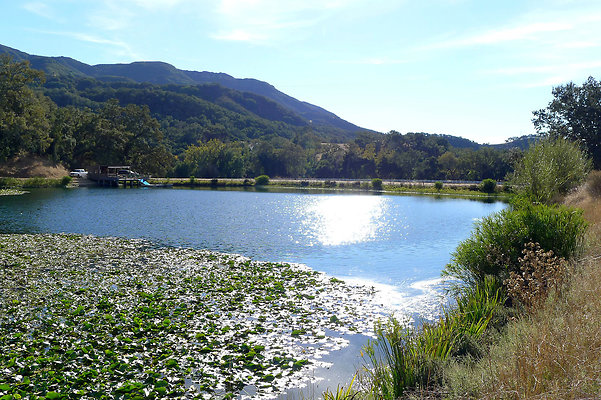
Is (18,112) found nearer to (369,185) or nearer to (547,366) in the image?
(369,185)

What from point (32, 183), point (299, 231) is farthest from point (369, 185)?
point (32, 183)

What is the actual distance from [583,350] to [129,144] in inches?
4167

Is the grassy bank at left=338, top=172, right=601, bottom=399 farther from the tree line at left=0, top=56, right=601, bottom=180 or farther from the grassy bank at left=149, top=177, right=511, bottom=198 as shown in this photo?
the grassy bank at left=149, top=177, right=511, bottom=198

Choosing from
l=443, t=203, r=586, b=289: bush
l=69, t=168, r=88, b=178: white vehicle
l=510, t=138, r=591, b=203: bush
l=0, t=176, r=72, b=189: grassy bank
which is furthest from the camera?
l=69, t=168, r=88, b=178: white vehicle

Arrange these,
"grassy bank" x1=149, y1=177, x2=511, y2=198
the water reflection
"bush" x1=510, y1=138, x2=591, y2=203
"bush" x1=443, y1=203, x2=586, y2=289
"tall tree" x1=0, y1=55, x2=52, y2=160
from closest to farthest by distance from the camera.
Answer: "bush" x1=443, y1=203, x2=586, y2=289 < the water reflection < "bush" x1=510, y1=138, x2=591, y2=203 < "tall tree" x1=0, y1=55, x2=52, y2=160 < "grassy bank" x1=149, y1=177, x2=511, y2=198

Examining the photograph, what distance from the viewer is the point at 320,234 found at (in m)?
30.3

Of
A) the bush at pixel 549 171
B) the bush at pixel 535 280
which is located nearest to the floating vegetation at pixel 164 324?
the bush at pixel 535 280

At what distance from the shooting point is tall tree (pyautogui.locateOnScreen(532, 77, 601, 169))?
53.2 metres

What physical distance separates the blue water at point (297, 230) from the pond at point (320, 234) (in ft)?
0.15

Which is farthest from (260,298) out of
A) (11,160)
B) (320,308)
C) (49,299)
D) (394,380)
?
(11,160)

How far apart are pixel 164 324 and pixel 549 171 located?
2965cm

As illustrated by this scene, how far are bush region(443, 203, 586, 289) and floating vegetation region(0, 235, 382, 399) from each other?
358cm

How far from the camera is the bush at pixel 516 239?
13.1 metres

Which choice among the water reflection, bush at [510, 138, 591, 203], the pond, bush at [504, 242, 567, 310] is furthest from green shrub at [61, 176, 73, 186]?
bush at [504, 242, 567, 310]
